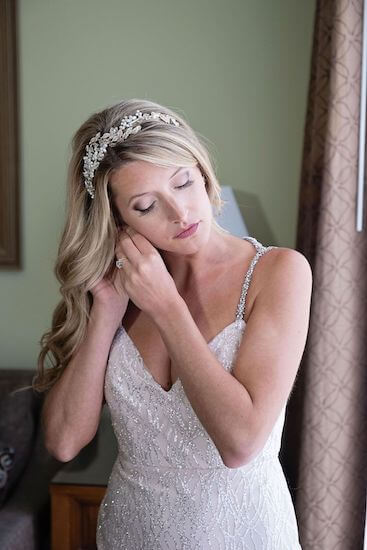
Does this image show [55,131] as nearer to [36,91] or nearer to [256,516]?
[36,91]

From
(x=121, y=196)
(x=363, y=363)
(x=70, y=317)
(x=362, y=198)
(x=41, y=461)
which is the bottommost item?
(x=41, y=461)

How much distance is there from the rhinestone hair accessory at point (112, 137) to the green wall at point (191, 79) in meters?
1.56

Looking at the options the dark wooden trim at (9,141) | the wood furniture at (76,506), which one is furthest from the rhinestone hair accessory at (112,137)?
the dark wooden trim at (9,141)

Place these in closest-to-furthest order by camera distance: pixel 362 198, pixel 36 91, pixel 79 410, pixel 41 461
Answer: pixel 79 410 → pixel 362 198 → pixel 41 461 → pixel 36 91

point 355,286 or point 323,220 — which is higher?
point 323,220

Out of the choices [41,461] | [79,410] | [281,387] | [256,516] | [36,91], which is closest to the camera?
[281,387]

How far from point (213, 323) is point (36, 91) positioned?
2.02 m

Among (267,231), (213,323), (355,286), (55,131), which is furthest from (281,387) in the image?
(55,131)

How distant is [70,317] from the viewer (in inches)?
65.8

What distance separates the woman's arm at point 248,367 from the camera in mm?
1300

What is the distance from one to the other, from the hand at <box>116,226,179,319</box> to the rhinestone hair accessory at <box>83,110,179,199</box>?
160 millimetres

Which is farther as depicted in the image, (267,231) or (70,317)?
(267,231)

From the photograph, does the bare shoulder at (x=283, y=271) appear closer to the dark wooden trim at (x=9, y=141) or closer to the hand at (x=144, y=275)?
the hand at (x=144, y=275)

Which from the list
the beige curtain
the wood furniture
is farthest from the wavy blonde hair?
the wood furniture
